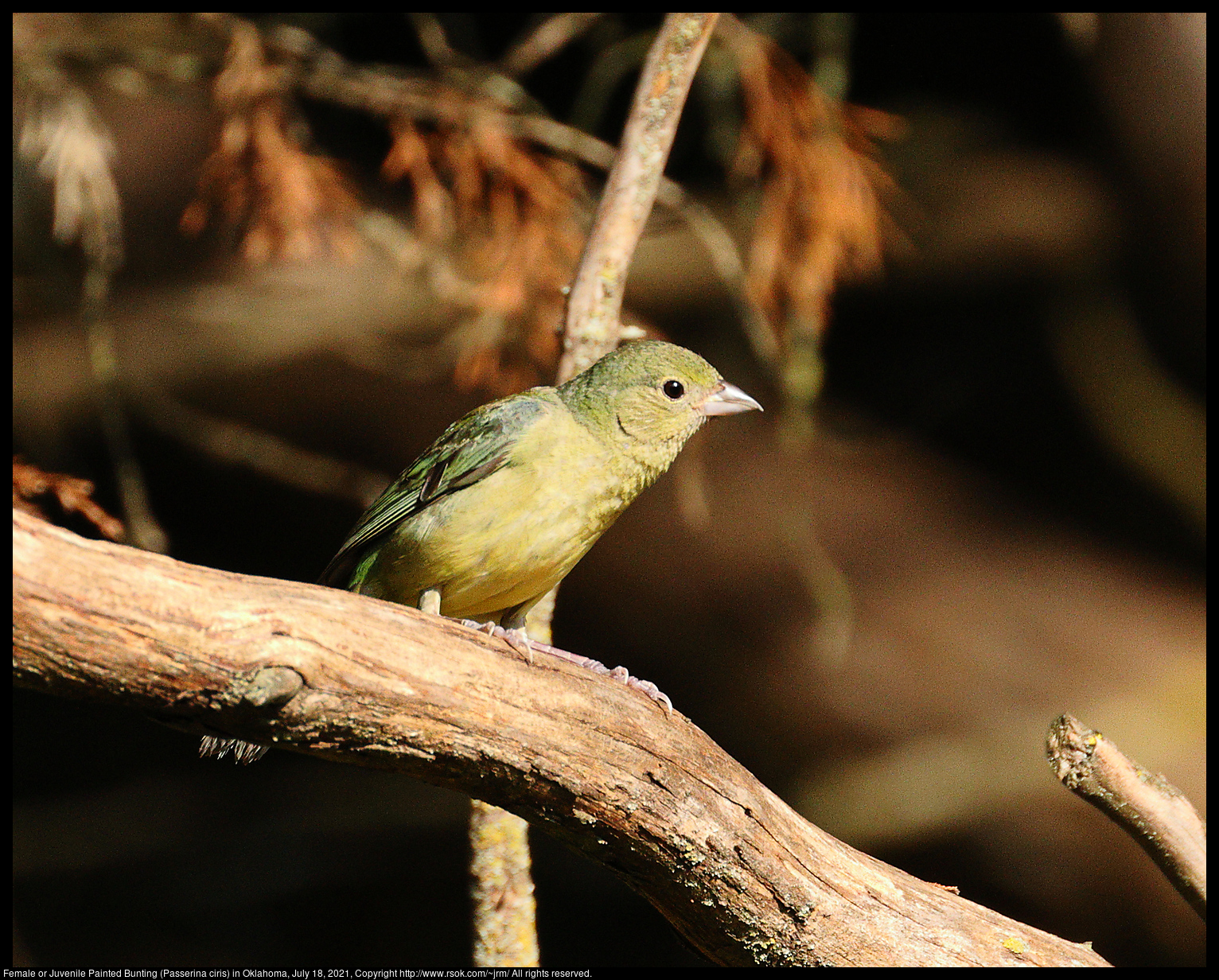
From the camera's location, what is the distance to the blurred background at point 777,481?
5.30 meters

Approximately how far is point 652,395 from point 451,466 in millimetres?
695

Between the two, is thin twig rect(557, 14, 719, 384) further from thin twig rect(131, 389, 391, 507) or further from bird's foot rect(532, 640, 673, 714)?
thin twig rect(131, 389, 391, 507)

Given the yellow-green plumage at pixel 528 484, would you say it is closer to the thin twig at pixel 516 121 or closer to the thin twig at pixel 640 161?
the thin twig at pixel 640 161

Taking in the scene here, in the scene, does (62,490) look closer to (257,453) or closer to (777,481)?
(257,453)

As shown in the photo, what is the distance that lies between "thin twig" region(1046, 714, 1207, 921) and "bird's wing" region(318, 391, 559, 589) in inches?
69.7

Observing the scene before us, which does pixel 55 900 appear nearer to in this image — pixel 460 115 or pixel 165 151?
pixel 165 151

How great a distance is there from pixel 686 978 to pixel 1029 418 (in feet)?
11.9

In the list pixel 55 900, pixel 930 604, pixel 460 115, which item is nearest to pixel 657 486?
pixel 930 604

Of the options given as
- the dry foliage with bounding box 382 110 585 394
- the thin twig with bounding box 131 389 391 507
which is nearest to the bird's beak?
the dry foliage with bounding box 382 110 585 394

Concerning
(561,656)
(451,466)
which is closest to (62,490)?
(451,466)

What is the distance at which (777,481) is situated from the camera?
566 centimetres

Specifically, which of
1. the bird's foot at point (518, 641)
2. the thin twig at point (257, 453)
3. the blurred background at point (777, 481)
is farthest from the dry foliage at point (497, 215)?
the bird's foot at point (518, 641)

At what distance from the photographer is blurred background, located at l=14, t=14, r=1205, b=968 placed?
17.4ft

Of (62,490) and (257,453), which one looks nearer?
(62,490)
